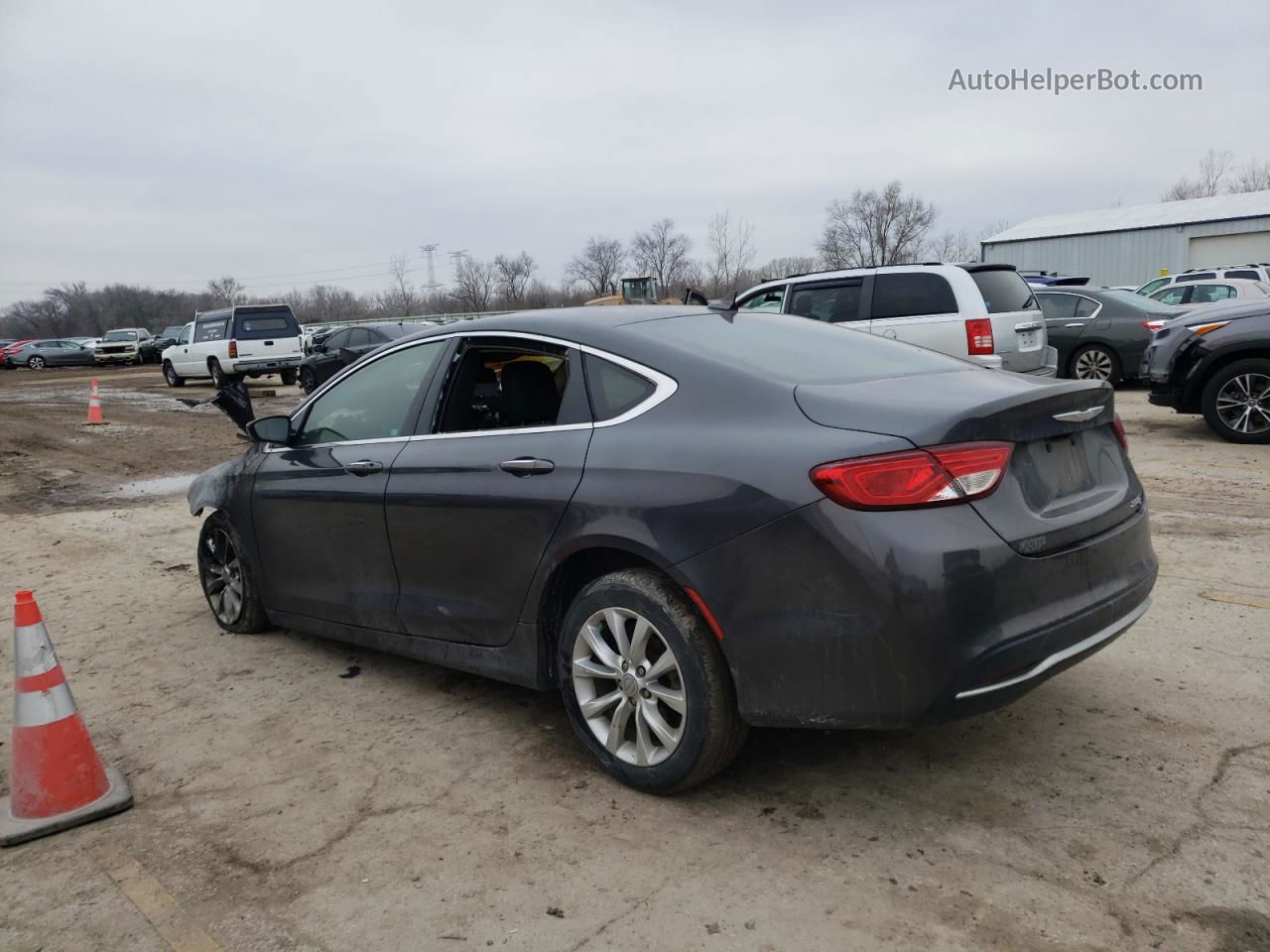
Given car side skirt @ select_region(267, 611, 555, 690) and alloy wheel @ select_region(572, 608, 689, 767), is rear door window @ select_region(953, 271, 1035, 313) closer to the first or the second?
car side skirt @ select_region(267, 611, 555, 690)

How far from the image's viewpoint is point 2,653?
507 centimetres

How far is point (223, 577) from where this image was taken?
17.5ft

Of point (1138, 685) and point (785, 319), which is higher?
point (785, 319)

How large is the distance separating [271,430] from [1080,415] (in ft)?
11.7

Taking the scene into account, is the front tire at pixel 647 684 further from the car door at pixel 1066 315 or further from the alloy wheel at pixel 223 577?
the car door at pixel 1066 315

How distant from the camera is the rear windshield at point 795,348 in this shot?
3.34m

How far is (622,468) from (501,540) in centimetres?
63

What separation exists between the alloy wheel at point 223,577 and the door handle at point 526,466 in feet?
7.40

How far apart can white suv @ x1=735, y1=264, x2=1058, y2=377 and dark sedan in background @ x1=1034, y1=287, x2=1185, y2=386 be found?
428 cm

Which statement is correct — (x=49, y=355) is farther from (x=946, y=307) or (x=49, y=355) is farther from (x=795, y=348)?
(x=795, y=348)

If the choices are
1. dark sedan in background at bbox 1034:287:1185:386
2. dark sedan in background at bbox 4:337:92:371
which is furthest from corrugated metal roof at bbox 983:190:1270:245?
dark sedan in background at bbox 4:337:92:371

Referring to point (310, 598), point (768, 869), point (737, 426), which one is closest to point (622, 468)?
point (737, 426)

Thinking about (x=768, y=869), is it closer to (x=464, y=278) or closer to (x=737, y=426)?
(x=737, y=426)

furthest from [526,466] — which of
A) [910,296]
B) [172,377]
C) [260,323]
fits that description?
[172,377]
